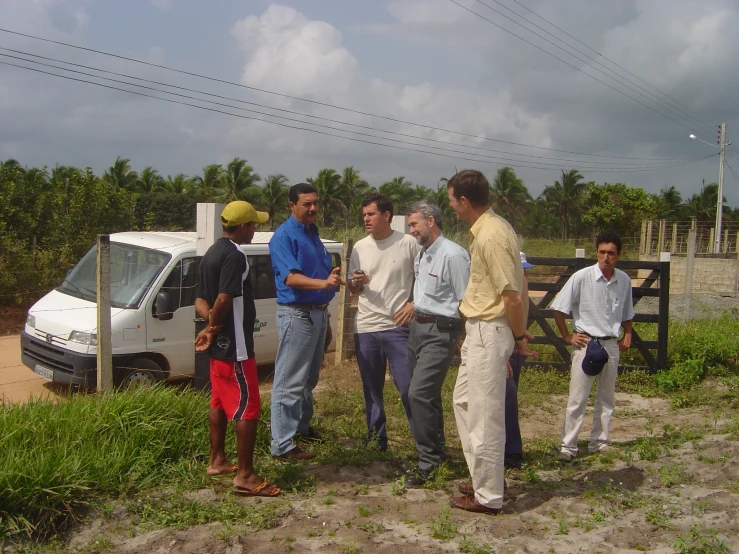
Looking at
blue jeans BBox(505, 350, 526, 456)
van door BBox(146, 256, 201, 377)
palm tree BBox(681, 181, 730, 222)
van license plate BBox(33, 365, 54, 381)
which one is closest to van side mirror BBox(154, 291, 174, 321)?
van door BBox(146, 256, 201, 377)

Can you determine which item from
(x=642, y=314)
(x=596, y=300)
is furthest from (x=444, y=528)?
(x=642, y=314)

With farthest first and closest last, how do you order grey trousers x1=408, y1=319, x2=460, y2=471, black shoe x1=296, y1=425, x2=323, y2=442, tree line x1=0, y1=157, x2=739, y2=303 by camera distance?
tree line x1=0, y1=157, x2=739, y2=303 < black shoe x1=296, y1=425, x2=323, y2=442 < grey trousers x1=408, y1=319, x2=460, y2=471

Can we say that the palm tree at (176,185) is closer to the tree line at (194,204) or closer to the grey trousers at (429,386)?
the tree line at (194,204)

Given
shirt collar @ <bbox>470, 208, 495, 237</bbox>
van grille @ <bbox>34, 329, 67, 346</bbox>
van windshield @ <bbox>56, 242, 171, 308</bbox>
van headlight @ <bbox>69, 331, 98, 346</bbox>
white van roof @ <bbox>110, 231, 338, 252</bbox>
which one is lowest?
van grille @ <bbox>34, 329, 67, 346</bbox>

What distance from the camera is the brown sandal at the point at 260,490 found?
3916 millimetres

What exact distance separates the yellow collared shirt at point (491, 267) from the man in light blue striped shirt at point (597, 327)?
1.60 metres

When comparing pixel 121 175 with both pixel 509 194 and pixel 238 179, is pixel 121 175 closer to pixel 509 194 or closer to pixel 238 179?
pixel 238 179

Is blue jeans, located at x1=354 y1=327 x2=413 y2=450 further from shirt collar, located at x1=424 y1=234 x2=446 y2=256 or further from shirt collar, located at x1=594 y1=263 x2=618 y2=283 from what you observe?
shirt collar, located at x1=594 y1=263 x2=618 y2=283

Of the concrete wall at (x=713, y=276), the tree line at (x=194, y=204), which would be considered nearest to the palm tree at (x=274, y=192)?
the tree line at (x=194, y=204)

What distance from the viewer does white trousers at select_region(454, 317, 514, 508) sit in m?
3.76

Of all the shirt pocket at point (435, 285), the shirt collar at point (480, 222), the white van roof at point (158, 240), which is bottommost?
the shirt pocket at point (435, 285)

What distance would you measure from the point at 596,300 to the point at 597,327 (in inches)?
8.2

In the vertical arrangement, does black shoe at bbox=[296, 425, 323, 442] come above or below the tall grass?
below

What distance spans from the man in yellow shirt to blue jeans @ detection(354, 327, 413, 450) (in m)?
0.75
